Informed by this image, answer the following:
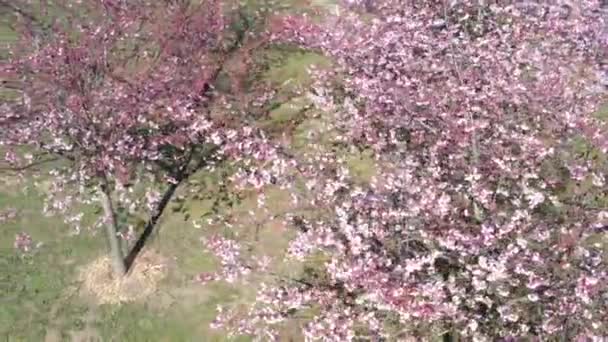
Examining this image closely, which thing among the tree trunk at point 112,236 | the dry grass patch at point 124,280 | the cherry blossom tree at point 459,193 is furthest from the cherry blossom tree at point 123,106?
the cherry blossom tree at point 459,193

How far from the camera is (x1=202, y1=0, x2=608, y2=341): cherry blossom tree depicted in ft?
33.1

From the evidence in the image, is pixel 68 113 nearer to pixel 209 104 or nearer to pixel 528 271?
pixel 209 104

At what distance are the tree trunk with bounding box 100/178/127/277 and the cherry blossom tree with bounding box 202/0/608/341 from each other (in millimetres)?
2592

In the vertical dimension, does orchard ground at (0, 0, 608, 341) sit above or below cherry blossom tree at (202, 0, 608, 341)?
below

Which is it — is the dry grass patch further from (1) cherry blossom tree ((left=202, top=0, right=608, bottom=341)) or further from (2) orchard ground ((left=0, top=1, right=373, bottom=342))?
(1) cherry blossom tree ((left=202, top=0, right=608, bottom=341))

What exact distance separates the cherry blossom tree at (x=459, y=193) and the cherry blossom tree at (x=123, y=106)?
329 centimetres

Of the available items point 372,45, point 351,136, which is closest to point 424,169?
point 351,136

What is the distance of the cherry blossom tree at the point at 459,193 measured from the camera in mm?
10102

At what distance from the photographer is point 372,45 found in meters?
17.3

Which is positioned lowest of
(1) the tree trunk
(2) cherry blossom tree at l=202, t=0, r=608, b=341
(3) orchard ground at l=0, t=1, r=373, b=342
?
(3) orchard ground at l=0, t=1, r=373, b=342

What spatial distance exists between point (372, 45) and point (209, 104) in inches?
210

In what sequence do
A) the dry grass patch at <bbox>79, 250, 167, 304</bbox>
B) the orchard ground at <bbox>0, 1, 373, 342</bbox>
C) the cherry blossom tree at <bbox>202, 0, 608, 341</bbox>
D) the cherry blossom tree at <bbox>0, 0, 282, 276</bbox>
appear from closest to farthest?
the cherry blossom tree at <bbox>202, 0, 608, 341</bbox>
the cherry blossom tree at <bbox>0, 0, 282, 276</bbox>
the orchard ground at <bbox>0, 1, 373, 342</bbox>
the dry grass patch at <bbox>79, 250, 167, 304</bbox>

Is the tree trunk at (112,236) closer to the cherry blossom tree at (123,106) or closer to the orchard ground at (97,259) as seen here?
the cherry blossom tree at (123,106)

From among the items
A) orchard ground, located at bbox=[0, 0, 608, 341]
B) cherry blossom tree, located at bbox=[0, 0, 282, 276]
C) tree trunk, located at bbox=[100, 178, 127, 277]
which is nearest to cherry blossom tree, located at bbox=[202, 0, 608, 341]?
orchard ground, located at bbox=[0, 0, 608, 341]
